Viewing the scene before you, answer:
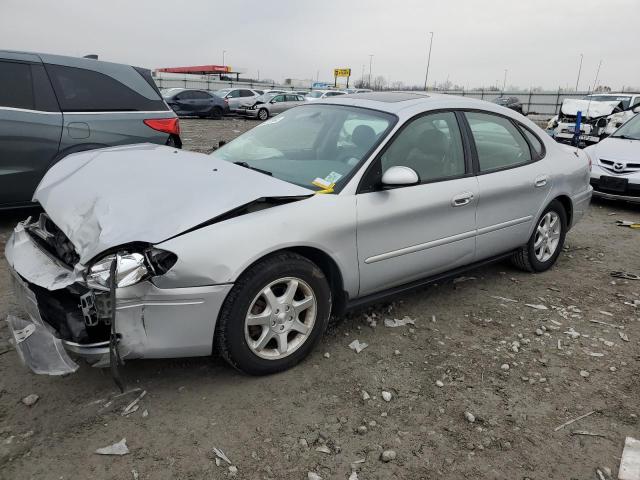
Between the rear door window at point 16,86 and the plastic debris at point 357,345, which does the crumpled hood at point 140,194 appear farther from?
the rear door window at point 16,86

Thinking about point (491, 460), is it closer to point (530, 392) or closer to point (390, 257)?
point (530, 392)

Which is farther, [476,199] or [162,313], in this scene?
[476,199]

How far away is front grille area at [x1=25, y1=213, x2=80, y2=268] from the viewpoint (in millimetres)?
2678

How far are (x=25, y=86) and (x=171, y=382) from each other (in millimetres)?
3836

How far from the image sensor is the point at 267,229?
8.71 feet

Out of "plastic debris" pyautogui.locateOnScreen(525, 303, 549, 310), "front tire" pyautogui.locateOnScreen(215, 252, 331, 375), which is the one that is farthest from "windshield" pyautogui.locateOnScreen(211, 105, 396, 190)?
"plastic debris" pyautogui.locateOnScreen(525, 303, 549, 310)

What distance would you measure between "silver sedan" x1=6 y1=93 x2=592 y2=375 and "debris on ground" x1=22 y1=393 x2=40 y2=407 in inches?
11.9

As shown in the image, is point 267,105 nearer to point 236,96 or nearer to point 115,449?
point 236,96

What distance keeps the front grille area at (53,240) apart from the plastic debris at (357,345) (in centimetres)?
173

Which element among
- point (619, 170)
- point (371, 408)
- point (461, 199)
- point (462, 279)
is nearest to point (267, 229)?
point (371, 408)

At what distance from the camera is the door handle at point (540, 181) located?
4.27m

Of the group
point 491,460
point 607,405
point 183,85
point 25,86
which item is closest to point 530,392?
point 607,405

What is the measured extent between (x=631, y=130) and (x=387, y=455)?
8168 millimetres

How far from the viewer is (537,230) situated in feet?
14.8
